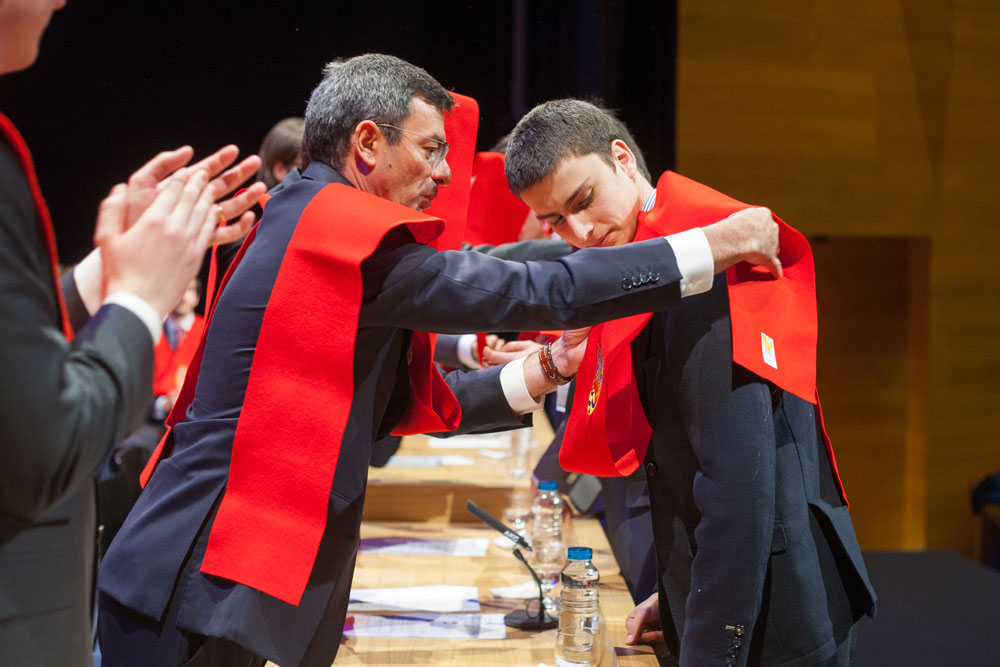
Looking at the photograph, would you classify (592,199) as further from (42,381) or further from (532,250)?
(532,250)

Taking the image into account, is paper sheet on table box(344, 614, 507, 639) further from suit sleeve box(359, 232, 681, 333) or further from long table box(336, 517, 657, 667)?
suit sleeve box(359, 232, 681, 333)

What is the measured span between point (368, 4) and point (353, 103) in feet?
9.13

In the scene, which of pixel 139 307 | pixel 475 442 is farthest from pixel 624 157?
pixel 475 442

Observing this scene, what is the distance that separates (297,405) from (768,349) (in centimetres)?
67

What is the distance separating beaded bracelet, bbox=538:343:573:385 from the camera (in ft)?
5.85

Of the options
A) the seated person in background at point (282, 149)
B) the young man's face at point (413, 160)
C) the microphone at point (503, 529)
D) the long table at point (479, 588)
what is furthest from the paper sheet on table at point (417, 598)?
the seated person in background at point (282, 149)

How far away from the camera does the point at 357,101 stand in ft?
4.74

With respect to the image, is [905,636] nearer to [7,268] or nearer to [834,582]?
[834,582]

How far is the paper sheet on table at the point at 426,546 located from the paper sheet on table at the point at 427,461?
66 cm

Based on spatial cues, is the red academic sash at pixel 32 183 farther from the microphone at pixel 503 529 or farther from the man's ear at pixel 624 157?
the microphone at pixel 503 529

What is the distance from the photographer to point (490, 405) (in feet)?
5.85

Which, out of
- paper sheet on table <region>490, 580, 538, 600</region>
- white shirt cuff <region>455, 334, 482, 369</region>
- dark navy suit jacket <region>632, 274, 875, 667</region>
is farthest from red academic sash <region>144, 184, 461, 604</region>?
white shirt cuff <region>455, 334, 482, 369</region>

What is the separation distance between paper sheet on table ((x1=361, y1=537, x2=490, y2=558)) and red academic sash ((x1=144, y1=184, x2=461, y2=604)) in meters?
1.19

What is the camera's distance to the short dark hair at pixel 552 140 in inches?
61.4
